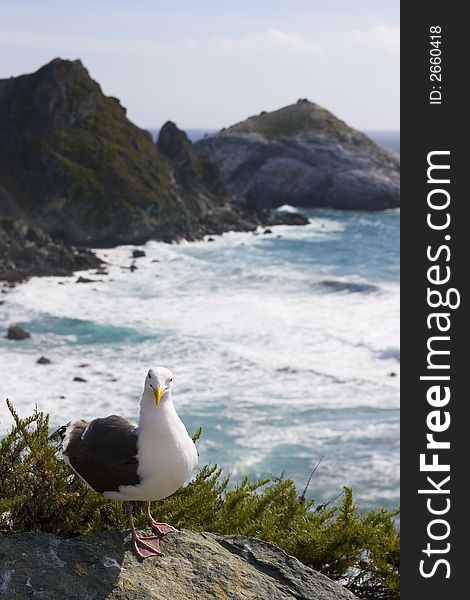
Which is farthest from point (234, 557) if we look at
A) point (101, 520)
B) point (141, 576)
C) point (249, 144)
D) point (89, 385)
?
point (249, 144)

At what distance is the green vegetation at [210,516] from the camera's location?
5902 millimetres

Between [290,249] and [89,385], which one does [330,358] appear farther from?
[290,249]

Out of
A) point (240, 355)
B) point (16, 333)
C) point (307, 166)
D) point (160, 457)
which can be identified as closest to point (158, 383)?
point (160, 457)

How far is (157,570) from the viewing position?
524cm

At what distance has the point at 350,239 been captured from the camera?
86.6m

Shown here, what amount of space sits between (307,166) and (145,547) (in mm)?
Result: 117801

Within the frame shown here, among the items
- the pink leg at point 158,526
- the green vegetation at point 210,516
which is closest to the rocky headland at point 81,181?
the green vegetation at point 210,516

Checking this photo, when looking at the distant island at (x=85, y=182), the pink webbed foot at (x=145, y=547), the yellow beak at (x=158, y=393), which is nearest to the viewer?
the yellow beak at (x=158, y=393)

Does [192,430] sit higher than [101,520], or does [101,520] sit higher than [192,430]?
[101,520]

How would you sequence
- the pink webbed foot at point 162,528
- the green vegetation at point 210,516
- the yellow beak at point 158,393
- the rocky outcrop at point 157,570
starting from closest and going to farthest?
the rocky outcrop at point 157,570 < the yellow beak at point 158,393 < the pink webbed foot at point 162,528 < the green vegetation at point 210,516

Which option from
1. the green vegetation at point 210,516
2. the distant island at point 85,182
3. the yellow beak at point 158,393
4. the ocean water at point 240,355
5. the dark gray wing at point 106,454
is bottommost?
the ocean water at point 240,355

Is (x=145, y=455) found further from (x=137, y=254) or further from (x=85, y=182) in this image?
(x=85, y=182)

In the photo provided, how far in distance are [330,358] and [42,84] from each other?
52.6 meters

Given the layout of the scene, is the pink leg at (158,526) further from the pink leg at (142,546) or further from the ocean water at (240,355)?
the ocean water at (240,355)
